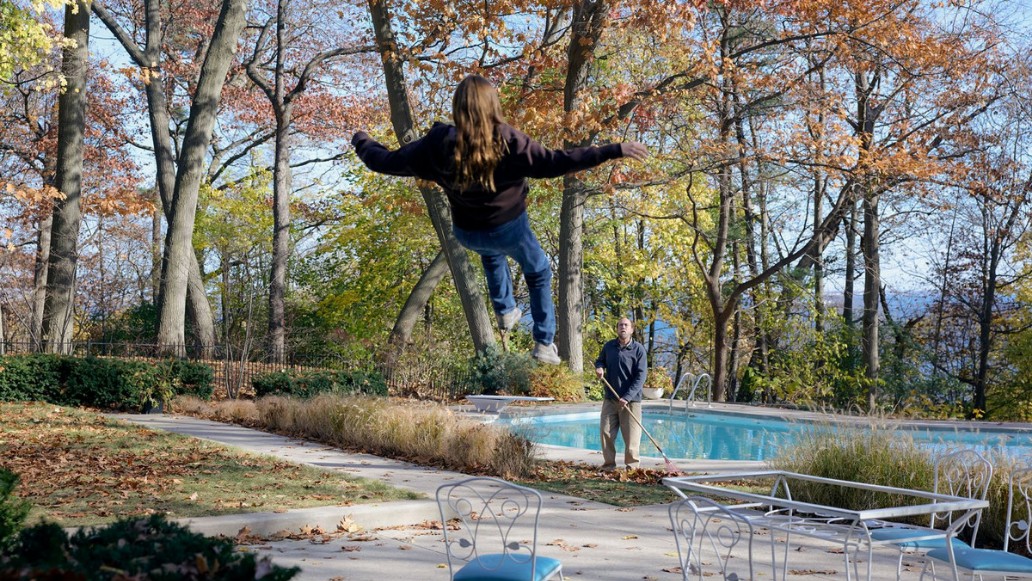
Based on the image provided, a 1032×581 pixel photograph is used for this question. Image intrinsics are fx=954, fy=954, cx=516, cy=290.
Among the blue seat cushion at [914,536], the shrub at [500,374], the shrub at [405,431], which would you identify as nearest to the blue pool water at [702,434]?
the shrub at [500,374]

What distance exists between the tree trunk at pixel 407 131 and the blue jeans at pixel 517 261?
13.4m

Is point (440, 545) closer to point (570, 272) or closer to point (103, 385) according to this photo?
point (103, 385)

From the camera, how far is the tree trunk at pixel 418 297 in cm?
2728

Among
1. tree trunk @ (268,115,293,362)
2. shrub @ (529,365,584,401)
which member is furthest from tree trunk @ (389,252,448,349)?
shrub @ (529,365,584,401)

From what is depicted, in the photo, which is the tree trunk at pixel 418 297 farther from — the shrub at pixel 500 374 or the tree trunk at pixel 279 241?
the shrub at pixel 500 374

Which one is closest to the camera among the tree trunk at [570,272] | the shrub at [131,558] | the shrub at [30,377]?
the shrub at [131,558]

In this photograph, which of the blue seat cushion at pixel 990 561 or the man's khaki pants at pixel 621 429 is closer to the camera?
the blue seat cushion at pixel 990 561

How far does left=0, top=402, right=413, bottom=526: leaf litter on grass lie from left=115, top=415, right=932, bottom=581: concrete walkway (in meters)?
0.53

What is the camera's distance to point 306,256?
32094mm

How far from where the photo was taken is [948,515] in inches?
284

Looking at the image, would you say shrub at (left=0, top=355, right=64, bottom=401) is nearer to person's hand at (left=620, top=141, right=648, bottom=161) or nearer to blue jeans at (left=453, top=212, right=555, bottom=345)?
blue jeans at (left=453, top=212, right=555, bottom=345)

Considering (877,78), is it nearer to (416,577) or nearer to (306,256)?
(306,256)

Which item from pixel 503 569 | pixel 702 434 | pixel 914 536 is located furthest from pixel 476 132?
pixel 702 434

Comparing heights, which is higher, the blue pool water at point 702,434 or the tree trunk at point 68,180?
the tree trunk at point 68,180
